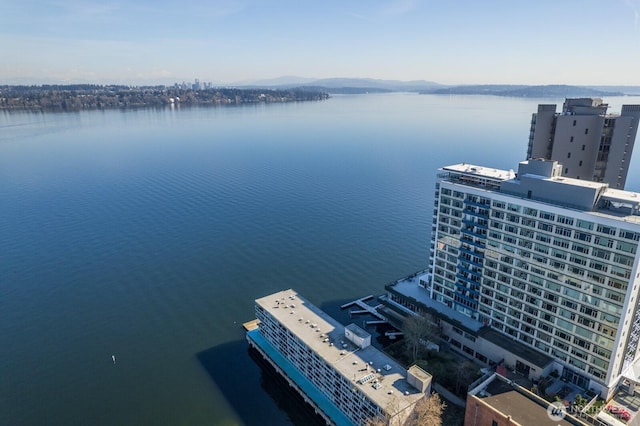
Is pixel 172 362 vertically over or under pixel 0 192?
under

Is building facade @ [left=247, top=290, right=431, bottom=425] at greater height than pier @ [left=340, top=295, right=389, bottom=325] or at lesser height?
greater

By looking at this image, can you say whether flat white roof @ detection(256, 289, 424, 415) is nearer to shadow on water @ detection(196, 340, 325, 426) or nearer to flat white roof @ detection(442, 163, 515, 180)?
shadow on water @ detection(196, 340, 325, 426)

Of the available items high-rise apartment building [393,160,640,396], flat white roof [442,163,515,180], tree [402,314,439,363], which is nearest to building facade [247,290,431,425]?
tree [402,314,439,363]

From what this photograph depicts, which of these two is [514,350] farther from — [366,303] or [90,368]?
[90,368]

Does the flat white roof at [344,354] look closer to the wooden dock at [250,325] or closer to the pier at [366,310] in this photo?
the wooden dock at [250,325]

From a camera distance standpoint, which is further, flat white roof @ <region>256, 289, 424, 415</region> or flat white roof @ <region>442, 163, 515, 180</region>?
flat white roof @ <region>442, 163, 515, 180</region>

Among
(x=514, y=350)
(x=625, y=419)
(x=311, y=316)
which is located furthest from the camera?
(x=311, y=316)

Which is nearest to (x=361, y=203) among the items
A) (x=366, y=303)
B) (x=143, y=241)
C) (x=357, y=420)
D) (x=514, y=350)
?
(x=366, y=303)
